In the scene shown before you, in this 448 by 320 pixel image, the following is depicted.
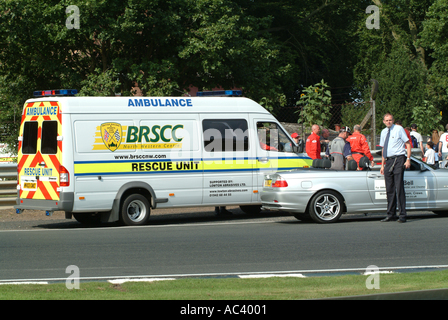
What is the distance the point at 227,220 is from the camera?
13328mm

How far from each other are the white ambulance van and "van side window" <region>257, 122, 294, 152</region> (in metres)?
0.02

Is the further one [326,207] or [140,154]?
[140,154]

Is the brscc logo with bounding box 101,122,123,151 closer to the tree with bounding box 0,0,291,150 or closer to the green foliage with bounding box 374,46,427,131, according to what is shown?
the tree with bounding box 0,0,291,150

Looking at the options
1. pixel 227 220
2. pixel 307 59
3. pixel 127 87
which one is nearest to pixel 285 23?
pixel 307 59

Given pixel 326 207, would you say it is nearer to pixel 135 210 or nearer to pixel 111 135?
pixel 135 210

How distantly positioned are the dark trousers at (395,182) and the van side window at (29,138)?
267 inches

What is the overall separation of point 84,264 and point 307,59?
33224 mm

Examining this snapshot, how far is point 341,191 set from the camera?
1162 centimetres

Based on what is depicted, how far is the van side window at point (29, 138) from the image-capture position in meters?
12.1

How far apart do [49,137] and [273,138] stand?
4734mm

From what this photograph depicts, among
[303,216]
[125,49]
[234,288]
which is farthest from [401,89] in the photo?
[234,288]

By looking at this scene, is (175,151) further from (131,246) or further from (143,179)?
(131,246)

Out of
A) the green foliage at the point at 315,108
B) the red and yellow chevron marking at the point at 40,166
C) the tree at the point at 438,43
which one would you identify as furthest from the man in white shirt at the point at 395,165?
the tree at the point at 438,43

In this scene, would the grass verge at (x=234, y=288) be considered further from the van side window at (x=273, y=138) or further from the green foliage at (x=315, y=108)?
the green foliage at (x=315, y=108)
